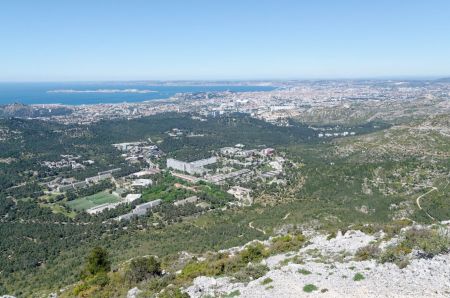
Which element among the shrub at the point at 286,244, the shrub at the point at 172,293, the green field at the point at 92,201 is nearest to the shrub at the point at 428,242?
the shrub at the point at 286,244

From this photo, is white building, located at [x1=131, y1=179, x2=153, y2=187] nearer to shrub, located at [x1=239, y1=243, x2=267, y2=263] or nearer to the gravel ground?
shrub, located at [x1=239, y1=243, x2=267, y2=263]

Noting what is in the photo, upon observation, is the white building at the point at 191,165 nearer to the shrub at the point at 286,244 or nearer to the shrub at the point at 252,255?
the shrub at the point at 286,244

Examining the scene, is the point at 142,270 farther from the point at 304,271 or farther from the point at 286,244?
the point at 304,271

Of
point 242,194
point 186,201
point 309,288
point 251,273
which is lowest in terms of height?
point 242,194

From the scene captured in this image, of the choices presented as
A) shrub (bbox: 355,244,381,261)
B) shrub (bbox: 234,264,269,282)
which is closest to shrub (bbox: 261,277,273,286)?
shrub (bbox: 234,264,269,282)

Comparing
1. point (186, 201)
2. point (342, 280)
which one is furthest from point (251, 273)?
point (186, 201)

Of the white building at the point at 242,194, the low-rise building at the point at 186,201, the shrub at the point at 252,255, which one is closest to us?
the shrub at the point at 252,255

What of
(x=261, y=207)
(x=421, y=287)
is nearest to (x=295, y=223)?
(x=261, y=207)
